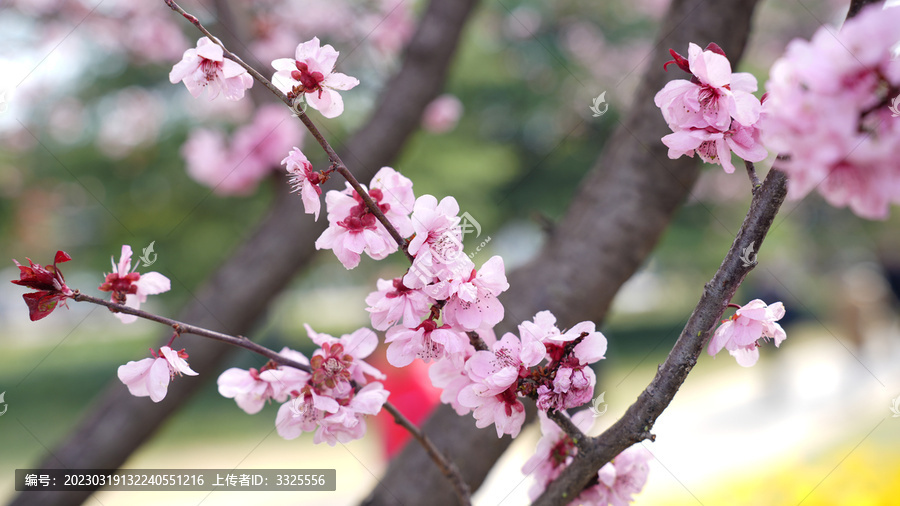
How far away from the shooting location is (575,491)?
984mm

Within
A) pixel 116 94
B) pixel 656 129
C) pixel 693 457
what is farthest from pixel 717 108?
pixel 116 94

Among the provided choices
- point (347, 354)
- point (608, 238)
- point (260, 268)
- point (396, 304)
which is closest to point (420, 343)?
point (396, 304)

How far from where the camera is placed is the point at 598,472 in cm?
104

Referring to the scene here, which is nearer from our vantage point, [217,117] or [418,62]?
[418,62]

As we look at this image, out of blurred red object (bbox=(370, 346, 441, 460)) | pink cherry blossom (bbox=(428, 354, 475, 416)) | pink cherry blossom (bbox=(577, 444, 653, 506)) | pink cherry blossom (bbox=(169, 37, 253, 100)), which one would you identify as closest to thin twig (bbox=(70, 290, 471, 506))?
pink cherry blossom (bbox=(428, 354, 475, 416))

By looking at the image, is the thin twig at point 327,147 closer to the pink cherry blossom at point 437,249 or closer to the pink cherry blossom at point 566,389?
the pink cherry blossom at point 437,249

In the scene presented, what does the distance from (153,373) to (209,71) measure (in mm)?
437

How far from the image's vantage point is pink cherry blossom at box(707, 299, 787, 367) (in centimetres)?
88

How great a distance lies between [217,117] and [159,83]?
2.87 ft

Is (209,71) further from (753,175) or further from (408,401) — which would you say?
(408,401)

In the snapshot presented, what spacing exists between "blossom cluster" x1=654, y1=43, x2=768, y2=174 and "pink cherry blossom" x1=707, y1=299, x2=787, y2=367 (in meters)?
0.21

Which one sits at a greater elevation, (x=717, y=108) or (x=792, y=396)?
(x=717, y=108)

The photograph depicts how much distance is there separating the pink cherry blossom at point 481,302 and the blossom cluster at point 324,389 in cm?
18

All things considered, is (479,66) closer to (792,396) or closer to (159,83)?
(159,83)
